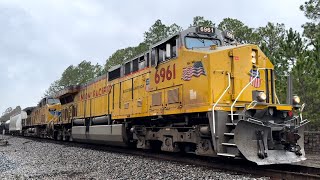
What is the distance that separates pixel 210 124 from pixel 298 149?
81.3 inches

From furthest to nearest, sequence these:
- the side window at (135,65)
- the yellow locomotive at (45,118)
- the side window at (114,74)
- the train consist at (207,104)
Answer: the yellow locomotive at (45,118) → the side window at (114,74) → the side window at (135,65) → the train consist at (207,104)

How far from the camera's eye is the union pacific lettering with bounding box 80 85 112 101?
15042 millimetres

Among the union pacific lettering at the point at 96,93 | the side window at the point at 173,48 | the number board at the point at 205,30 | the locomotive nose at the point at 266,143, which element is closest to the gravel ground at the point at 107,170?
the locomotive nose at the point at 266,143

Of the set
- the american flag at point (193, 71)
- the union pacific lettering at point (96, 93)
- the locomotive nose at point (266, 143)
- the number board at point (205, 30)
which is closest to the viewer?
the locomotive nose at point (266, 143)

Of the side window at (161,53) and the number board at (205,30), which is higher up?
the number board at (205,30)

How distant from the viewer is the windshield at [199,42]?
31.3 feet

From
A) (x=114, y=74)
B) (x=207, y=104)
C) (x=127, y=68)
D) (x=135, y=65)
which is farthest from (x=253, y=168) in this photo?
(x=114, y=74)

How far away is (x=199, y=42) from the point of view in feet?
32.0

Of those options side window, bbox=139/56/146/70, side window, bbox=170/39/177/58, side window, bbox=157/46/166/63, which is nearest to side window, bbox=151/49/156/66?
side window, bbox=157/46/166/63

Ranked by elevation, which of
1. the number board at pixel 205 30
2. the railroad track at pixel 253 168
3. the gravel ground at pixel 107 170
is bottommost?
the gravel ground at pixel 107 170

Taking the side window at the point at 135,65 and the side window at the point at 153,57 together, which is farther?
the side window at the point at 135,65

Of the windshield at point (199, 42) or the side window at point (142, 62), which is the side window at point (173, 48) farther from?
the side window at point (142, 62)

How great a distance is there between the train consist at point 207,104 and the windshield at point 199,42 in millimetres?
29

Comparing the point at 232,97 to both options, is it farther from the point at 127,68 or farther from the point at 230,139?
the point at 127,68
